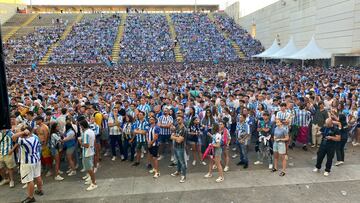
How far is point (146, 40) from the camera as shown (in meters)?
42.1

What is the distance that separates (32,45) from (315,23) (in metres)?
35.6

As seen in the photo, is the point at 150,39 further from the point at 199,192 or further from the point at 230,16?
the point at 199,192

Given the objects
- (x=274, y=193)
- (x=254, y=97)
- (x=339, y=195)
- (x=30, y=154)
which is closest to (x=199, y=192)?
(x=274, y=193)

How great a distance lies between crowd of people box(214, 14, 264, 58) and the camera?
40.8 meters

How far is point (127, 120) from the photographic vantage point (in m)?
8.41

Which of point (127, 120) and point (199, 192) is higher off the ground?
point (127, 120)

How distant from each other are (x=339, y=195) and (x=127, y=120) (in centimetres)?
567

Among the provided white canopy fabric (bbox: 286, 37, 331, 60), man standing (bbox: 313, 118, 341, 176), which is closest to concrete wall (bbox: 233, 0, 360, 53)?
white canopy fabric (bbox: 286, 37, 331, 60)

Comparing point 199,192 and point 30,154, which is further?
point 199,192

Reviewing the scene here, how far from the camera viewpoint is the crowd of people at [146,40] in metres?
37.1

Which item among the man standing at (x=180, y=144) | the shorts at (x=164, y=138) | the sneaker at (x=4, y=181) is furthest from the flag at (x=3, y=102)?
the shorts at (x=164, y=138)

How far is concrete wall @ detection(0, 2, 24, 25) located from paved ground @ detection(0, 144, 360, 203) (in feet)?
170

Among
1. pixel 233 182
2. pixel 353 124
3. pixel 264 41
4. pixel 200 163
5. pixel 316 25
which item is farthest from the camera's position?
pixel 264 41

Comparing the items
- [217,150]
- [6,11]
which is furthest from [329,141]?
[6,11]
